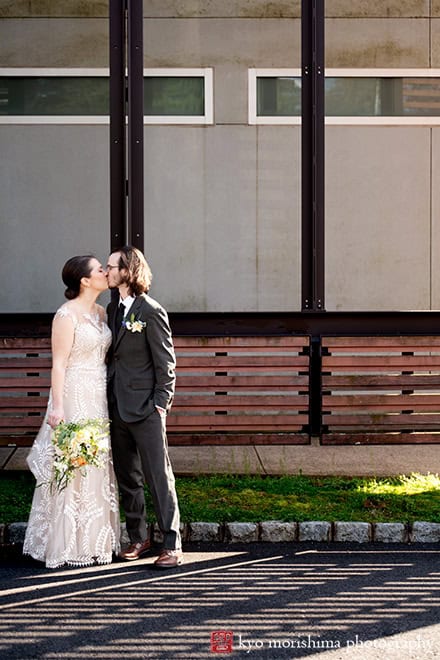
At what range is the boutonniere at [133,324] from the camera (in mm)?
5844

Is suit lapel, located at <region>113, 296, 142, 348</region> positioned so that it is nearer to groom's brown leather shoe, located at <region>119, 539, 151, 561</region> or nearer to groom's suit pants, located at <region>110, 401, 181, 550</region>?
groom's suit pants, located at <region>110, 401, 181, 550</region>

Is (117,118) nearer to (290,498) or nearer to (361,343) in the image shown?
(361,343)

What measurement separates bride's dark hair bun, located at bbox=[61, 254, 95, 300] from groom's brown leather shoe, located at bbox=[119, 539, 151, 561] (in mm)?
1707

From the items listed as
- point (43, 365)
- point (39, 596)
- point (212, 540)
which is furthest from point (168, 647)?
point (43, 365)

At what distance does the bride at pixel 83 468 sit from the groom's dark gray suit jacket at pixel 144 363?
0.22 meters

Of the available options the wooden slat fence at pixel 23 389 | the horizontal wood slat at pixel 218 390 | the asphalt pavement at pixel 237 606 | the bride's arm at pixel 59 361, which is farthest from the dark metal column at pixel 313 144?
the bride's arm at pixel 59 361

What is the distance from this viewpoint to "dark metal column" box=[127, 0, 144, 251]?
8.86 m

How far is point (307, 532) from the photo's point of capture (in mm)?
6453

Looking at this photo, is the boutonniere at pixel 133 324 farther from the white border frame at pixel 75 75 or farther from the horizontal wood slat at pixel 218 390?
the white border frame at pixel 75 75

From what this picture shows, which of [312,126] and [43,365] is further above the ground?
[312,126]

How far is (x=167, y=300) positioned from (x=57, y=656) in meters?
8.57

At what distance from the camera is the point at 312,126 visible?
9055 mm

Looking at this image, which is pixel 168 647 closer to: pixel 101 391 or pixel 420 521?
pixel 101 391

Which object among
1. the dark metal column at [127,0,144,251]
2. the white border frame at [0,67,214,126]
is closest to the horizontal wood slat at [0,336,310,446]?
the dark metal column at [127,0,144,251]
